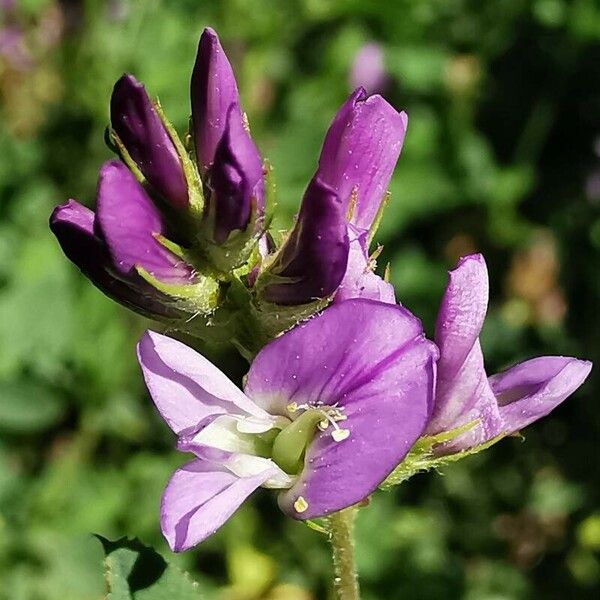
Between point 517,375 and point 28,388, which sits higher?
point 517,375

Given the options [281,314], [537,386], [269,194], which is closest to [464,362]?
[537,386]

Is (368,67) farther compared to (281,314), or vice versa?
(368,67)

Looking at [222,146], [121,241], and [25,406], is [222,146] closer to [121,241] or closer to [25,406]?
[121,241]

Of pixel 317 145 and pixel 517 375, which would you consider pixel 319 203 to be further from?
pixel 317 145

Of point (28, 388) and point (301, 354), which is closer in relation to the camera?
point (301, 354)

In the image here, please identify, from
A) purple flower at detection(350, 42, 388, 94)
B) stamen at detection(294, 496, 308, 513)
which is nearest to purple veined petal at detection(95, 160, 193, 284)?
stamen at detection(294, 496, 308, 513)

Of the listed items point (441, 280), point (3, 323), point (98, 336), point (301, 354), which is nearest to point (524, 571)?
point (441, 280)
